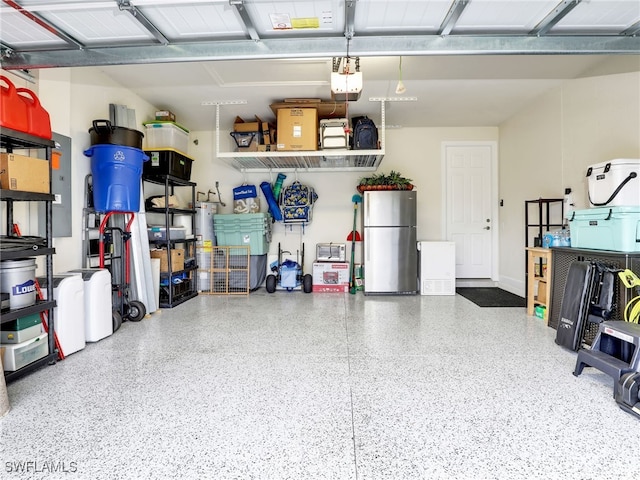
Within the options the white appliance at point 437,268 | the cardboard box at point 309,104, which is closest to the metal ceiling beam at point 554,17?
the cardboard box at point 309,104

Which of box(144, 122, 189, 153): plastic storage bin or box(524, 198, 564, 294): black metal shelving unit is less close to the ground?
box(144, 122, 189, 153): plastic storage bin

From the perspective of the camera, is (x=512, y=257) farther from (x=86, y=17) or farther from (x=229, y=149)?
(x=86, y=17)

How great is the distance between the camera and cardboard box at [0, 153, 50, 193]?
2.20 metres

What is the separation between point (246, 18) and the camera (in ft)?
7.04

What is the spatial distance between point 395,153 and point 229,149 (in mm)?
2907

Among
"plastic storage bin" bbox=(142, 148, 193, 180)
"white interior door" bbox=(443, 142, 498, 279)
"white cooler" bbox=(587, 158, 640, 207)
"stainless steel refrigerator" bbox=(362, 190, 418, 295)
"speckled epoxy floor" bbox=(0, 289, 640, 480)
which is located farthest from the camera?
"white interior door" bbox=(443, 142, 498, 279)

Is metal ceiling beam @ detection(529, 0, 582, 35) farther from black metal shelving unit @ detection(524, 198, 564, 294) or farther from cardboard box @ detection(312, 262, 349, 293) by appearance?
cardboard box @ detection(312, 262, 349, 293)

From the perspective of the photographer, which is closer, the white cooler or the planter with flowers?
the white cooler

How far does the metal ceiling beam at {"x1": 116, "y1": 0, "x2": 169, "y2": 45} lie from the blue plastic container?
138cm

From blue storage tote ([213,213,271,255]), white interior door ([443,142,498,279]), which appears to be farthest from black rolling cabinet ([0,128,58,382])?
white interior door ([443,142,498,279])

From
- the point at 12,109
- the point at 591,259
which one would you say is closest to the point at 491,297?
the point at 591,259

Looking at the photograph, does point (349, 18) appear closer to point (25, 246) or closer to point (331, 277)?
point (25, 246)

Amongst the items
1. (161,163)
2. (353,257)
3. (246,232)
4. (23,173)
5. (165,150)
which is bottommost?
(353,257)

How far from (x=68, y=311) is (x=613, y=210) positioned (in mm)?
4415
